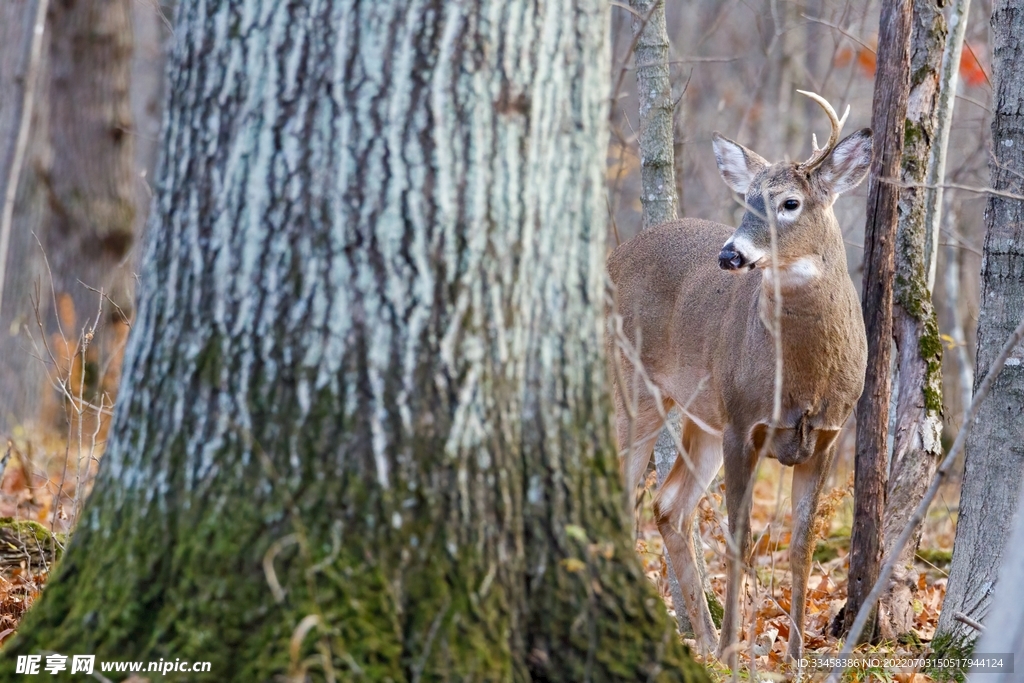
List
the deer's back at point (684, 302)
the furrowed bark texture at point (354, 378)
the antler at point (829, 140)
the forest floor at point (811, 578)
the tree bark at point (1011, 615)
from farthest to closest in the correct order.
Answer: the deer's back at point (684, 302)
the antler at point (829, 140)
the forest floor at point (811, 578)
the furrowed bark texture at point (354, 378)
the tree bark at point (1011, 615)

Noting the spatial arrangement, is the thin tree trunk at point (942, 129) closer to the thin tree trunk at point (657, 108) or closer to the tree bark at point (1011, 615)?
the thin tree trunk at point (657, 108)

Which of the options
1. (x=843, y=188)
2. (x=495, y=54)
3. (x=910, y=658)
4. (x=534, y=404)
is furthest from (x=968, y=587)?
(x=495, y=54)

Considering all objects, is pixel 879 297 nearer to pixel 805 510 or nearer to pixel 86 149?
pixel 805 510

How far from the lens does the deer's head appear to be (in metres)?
5.24

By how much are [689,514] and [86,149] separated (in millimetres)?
8101

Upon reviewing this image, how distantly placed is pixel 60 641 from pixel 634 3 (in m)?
4.59

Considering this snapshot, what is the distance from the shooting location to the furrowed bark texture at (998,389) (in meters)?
4.55

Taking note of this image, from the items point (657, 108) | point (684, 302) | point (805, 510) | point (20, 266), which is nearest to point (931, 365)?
point (805, 510)

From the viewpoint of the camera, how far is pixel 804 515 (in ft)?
18.1

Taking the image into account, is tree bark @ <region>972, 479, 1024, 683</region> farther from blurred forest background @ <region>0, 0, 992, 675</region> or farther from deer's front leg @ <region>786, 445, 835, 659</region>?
blurred forest background @ <region>0, 0, 992, 675</region>

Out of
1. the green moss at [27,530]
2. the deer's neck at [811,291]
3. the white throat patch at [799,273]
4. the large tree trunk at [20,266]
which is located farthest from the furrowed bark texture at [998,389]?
the large tree trunk at [20,266]

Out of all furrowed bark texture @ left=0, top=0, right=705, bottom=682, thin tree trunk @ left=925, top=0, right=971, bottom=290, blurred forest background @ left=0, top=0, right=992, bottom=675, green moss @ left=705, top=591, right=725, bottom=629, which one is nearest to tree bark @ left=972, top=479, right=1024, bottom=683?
furrowed bark texture @ left=0, top=0, right=705, bottom=682

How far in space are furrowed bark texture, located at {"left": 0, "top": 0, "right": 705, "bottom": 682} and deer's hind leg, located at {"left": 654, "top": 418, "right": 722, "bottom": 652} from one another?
2.46m

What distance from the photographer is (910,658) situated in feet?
15.6
